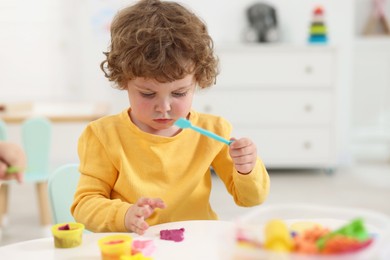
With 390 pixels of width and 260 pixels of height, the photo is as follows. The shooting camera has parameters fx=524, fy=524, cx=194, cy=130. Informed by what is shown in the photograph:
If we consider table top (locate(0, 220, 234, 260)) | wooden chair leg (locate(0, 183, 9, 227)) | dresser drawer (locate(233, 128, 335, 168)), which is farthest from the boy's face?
dresser drawer (locate(233, 128, 335, 168))

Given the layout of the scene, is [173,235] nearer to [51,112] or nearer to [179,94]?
[179,94]

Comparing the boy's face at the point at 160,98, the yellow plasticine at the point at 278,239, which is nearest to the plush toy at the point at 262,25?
the boy's face at the point at 160,98

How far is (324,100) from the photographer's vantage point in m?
3.60

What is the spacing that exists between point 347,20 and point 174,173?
316 centimetres

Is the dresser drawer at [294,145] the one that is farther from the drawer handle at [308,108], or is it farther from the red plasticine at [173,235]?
the red plasticine at [173,235]

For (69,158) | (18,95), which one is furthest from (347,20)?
(18,95)

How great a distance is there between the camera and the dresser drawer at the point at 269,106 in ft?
11.8

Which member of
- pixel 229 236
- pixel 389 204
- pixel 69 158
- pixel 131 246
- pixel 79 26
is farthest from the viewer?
pixel 79 26

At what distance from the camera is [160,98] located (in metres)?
1.00

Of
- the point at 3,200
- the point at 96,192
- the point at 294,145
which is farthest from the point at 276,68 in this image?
the point at 96,192

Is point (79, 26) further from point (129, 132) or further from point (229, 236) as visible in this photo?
point (229, 236)

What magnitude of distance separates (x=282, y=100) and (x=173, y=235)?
285cm

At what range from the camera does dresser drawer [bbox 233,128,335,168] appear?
3631 millimetres

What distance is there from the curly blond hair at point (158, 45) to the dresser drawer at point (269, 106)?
8.24ft
